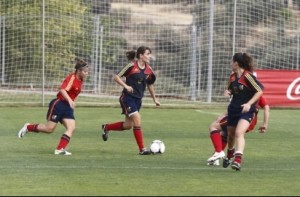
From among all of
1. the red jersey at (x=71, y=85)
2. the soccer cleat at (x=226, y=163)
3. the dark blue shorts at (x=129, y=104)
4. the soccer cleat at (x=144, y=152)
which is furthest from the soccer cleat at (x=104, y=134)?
the soccer cleat at (x=226, y=163)

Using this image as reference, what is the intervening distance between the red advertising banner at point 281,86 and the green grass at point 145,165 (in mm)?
6201

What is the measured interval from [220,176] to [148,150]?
10.9 feet

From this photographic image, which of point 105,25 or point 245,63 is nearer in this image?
point 245,63

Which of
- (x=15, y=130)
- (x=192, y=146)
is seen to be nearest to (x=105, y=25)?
(x=15, y=130)

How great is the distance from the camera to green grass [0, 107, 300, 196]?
426 inches

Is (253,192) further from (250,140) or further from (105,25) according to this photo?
(105,25)

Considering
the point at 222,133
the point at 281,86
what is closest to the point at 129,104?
Answer: the point at 222,133

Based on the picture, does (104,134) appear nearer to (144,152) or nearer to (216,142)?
(144,152)

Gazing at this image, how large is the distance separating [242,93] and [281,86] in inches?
595

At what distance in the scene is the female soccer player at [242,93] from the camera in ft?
42.9

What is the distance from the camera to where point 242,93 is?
13.3 metres

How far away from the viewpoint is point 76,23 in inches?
1305

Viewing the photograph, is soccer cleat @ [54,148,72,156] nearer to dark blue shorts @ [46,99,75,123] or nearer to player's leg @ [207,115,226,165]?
dark blue shorts @ [46,99,75,123]

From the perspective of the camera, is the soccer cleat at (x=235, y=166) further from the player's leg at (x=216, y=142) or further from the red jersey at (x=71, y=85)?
the red jersey at (x=71, y=85)
